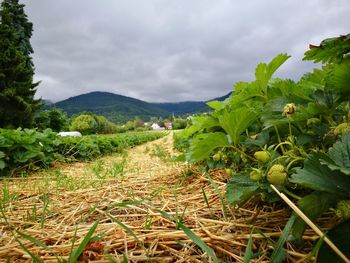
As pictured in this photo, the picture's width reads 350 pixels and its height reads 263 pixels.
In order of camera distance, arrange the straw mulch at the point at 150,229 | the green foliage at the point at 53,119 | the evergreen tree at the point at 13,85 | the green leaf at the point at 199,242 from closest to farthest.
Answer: the green leaf at the point at 199,242 < the straw mulch at the point at 150,229 < the evergreen tree at the point at 13,85 < the green foliage at the point at 53,119

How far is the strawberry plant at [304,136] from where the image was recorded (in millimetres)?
683

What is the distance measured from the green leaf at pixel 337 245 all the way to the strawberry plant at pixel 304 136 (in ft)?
0.26

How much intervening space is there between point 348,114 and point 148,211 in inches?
37.1

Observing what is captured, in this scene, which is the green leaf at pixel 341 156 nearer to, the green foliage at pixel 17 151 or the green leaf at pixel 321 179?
the green leaf at pixel 321 179

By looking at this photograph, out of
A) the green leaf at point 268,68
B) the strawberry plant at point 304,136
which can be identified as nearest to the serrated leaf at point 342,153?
the strawberry plant at point 304,136

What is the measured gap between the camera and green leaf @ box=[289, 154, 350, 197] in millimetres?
664

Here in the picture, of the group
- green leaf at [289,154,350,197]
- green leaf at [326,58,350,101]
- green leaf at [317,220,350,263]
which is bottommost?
green leaf at [317,220,350,263]

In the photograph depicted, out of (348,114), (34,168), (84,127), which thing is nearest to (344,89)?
(348,114)

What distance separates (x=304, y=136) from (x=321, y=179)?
0.41 meters

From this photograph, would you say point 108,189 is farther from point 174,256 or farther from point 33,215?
point 174,256

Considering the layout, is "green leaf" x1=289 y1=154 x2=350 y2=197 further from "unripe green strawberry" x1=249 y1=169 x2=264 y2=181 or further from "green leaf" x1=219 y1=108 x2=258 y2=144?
"green leaf" x1=219 y1=108 x2=258 y2=144

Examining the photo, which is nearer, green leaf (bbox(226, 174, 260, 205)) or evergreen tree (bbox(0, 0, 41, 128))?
green leaf (bbox(226, 174, 260, 205))

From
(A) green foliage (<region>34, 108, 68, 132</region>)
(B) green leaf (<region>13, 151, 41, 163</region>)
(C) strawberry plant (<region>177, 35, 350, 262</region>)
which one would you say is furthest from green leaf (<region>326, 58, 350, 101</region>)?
(A) green foliage (<region>34, 108, 68, 132</region>)

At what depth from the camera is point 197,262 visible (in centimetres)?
88
